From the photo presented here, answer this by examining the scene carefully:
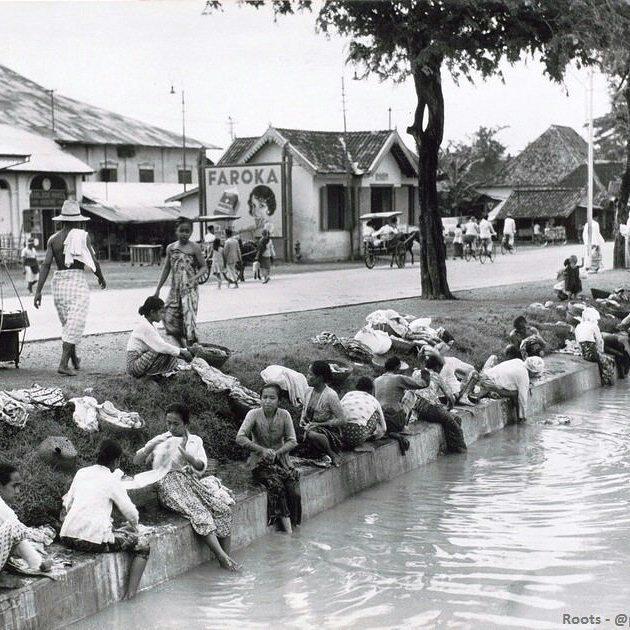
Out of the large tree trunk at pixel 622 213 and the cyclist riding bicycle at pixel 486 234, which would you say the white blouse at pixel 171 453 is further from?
the cyclist riding bicycle at pixel 486 234

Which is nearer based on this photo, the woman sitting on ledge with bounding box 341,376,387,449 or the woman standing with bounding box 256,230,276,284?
the woman sitting on ledge with bounding box 341,376,387,449

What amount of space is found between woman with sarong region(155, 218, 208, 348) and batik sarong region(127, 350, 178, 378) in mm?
1592

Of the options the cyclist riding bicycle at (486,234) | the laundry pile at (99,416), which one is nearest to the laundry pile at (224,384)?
the laundry pile at (99,416)

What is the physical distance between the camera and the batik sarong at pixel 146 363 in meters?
11.2

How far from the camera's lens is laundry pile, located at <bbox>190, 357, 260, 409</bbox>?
11.6m

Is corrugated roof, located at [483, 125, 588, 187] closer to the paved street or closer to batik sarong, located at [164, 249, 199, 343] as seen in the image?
the paved street

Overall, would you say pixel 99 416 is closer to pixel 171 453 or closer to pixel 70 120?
pixel 171 453

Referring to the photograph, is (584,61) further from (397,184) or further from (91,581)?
(397,184)

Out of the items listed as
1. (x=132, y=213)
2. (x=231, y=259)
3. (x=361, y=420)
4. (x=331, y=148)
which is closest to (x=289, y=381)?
(x=361, y=420)

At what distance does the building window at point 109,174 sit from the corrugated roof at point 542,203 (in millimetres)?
21342

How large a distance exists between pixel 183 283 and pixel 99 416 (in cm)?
318

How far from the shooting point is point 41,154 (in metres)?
39.4

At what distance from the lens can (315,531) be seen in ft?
32.6

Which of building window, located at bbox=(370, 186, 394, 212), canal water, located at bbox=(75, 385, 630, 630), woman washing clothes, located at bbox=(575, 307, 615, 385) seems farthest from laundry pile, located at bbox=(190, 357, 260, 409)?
building window, located at bbox=(370, 186, 394, 212)
